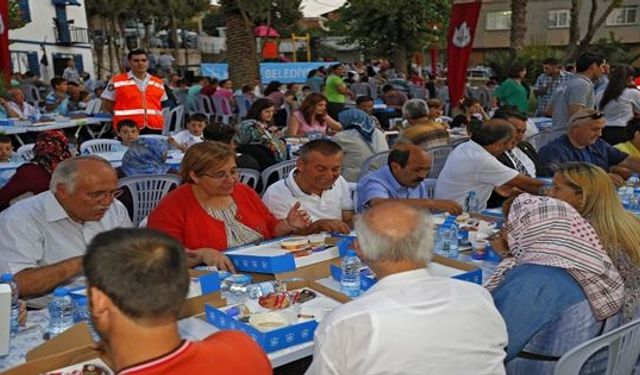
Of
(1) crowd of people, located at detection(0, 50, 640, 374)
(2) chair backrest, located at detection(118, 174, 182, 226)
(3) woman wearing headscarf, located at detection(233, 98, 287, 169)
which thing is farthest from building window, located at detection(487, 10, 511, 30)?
(2) chair backrest, located at detection(118, 174, 182, 226)

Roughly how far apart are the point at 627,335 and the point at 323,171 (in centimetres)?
197

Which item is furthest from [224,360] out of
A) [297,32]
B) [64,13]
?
[297,32]

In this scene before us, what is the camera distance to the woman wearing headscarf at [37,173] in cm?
384

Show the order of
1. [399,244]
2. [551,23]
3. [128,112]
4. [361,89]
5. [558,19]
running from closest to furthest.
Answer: [399,244]
[128,112]
[361,89]
[558,19]
[551,23]

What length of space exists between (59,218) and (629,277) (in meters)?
2.39

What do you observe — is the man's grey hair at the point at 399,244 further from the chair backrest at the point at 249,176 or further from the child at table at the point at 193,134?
the child at table at the point at 193,134

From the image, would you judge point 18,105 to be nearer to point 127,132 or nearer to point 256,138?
point 127,132

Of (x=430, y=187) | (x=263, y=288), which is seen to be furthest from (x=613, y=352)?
(x=430, y=187)

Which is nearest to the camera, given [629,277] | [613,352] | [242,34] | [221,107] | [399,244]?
[399,244]

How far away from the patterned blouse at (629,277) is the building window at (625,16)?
1404 inches

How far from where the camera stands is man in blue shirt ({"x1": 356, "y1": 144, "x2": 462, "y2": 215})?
148 inches

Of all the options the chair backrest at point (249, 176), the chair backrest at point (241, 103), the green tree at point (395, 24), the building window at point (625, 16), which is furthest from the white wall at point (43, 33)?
the building window at point (625, 16)

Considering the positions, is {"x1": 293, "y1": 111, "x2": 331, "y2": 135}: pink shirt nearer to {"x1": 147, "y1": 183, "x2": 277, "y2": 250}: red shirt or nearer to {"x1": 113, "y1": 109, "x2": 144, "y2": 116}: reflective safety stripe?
{"x1": 113, "y1": 109, "x2": 144, "y2": 116}: reflective safety stripe

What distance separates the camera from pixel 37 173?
3881mm
